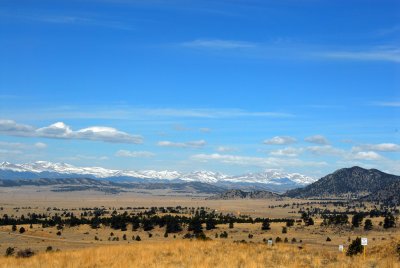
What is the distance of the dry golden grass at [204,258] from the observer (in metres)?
23.6

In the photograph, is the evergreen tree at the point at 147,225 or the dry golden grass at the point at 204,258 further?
the evergreen tree at the point at 147,225

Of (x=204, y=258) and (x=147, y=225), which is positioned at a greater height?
(x=204, y=258)

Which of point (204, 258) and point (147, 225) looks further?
point (147, 225)

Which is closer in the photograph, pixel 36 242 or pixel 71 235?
pixel 36 242

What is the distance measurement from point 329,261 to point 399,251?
186 inches

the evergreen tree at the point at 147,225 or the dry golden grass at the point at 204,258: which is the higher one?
the dry golden grass at the point at 204,258

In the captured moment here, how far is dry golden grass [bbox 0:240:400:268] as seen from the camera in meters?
23.6

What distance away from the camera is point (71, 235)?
312ft

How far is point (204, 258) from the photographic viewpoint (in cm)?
2542

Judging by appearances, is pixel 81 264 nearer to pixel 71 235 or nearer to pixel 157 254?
pixel 157 254

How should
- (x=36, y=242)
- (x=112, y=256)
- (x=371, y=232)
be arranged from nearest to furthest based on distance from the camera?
(x=112, y=256)
(x=36, y=242)
(x=371, y=232)

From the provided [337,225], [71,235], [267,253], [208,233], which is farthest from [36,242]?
[267,253]

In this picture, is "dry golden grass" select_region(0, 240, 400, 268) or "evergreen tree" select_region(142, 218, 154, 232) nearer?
"dry golden grass" select_region(0, 240, 400, 268)

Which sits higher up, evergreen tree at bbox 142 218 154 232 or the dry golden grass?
the dry golden grass
